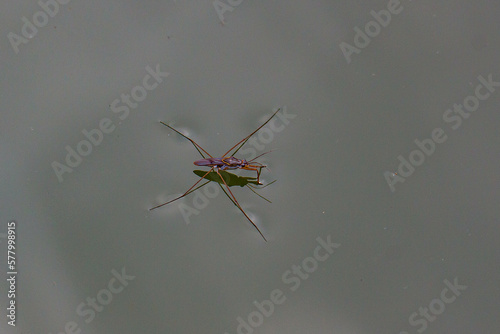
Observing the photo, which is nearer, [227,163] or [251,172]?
[227,163]

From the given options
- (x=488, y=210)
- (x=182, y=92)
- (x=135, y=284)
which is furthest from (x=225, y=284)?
(x=488, y=210)

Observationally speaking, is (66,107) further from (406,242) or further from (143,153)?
(406,242)

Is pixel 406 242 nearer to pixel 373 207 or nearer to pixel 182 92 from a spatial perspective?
pixel 373 207

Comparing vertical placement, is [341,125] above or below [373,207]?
above

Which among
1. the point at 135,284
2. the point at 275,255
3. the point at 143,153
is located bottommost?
the point at 275,255

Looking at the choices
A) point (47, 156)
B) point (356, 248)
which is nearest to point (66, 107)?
point (47, 156)

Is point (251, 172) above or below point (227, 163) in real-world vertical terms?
below
